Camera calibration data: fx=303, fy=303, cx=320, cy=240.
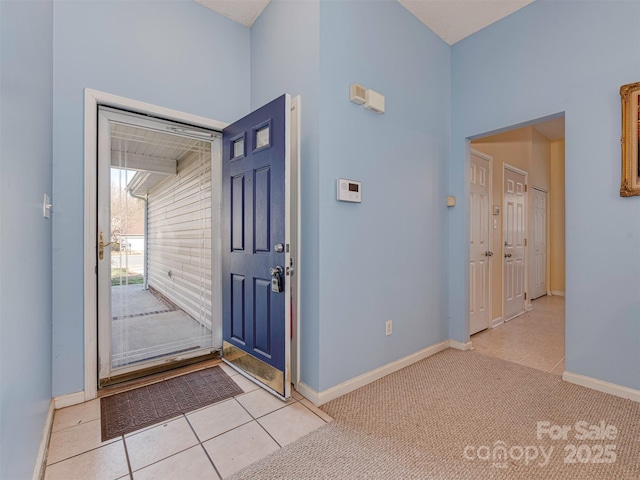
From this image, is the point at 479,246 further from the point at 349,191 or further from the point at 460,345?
the point at 349,191

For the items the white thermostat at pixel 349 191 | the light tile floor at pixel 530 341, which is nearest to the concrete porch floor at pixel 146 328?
the white thermostat at pixel 349 191

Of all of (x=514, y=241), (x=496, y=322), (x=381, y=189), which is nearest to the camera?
(x=381, y=189)

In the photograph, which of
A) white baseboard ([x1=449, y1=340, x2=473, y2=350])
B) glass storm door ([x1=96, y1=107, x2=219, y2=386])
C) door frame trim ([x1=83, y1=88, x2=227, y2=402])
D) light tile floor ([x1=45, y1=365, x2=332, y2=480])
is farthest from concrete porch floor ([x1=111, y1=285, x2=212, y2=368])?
white baseboard ([x1=449, y1=340, x2=473, y2=350])

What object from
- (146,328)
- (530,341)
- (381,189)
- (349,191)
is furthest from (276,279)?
(530,341)

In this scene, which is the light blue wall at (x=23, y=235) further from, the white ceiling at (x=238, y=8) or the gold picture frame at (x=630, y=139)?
the gold picture frame at (x=630, y=139)

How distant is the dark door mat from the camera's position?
74.5 inches

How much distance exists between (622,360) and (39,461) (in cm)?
364

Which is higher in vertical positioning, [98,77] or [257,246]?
[98,77]

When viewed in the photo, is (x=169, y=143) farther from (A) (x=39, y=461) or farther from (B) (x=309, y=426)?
(B) (x=309, y=426)

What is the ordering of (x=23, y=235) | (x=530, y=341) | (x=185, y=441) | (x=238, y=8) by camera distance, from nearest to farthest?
(x=23, y=235), (x=185, y=441), (x=238, y=8), (x=530, y=341)

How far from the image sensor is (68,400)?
6.76 feet

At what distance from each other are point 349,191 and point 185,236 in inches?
72.5

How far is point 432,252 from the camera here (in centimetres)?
306

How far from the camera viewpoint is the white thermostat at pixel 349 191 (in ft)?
7.26
